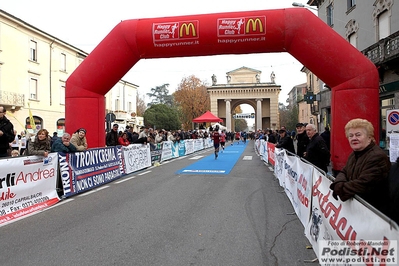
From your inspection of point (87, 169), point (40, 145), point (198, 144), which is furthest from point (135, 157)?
point (198, 144)

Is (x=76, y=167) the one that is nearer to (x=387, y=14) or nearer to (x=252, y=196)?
(x=252, y=196)

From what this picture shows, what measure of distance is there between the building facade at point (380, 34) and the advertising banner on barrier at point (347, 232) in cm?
1124

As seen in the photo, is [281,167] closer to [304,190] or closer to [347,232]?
[304,190]

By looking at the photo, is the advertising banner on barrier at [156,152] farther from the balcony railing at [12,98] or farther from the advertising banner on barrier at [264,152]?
the balcony railing at [12,98]

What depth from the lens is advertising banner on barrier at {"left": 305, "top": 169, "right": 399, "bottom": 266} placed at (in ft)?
7.31

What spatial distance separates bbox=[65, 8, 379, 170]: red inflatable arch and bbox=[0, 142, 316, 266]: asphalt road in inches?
112

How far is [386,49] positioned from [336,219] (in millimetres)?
13091

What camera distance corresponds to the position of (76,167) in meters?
8.11

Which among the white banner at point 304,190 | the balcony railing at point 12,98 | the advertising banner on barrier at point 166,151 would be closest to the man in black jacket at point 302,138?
the white banner at point 304,190

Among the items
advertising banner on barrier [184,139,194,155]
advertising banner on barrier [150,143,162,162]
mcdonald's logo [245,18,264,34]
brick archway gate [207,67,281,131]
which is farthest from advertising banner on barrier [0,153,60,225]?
brick archway gate [207,67,281,131]

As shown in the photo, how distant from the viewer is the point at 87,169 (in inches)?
339

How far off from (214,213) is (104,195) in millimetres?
3167

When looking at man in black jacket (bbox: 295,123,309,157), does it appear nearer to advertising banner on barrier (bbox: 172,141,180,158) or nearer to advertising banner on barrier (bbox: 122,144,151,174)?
advertising banner on barrier (bbox: 122,144,151,174)

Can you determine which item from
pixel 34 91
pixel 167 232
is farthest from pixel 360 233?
pixel 34 91
